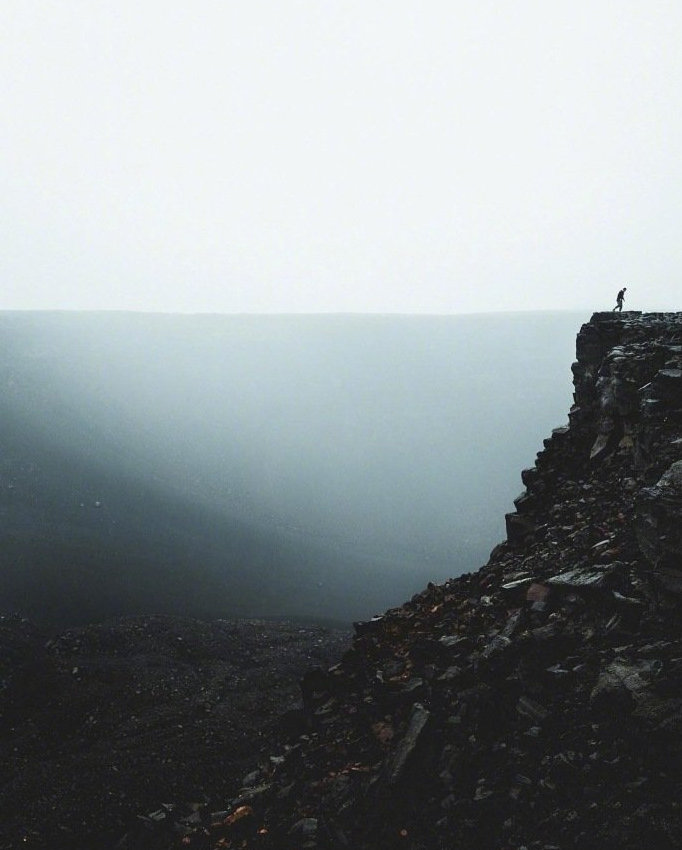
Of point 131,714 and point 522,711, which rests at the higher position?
point 522,711

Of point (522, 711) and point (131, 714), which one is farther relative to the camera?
point (131, 714)

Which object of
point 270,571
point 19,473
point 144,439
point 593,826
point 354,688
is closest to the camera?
point 593,826

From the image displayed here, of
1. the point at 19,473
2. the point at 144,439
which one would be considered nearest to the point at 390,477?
the point at 144,439

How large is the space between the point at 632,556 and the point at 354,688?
582cm

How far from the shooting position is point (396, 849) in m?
6.49

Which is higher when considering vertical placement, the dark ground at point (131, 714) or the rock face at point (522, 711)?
the rock face at point (522, 711)

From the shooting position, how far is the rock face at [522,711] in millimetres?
5512

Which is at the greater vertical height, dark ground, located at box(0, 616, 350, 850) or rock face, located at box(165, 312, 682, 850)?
rock face, located at box(165, 312, 682, 850)

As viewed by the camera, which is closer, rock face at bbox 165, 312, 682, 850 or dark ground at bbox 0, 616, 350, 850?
rock face at bbox 165, 312, 682, 850

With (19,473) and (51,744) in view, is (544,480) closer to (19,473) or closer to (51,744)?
(51,744)

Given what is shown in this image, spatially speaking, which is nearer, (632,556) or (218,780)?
(632,556)

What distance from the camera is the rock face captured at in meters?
5.51

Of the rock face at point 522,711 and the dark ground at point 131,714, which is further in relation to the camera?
the dark ground at point 131,714

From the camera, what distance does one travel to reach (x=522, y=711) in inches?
269
